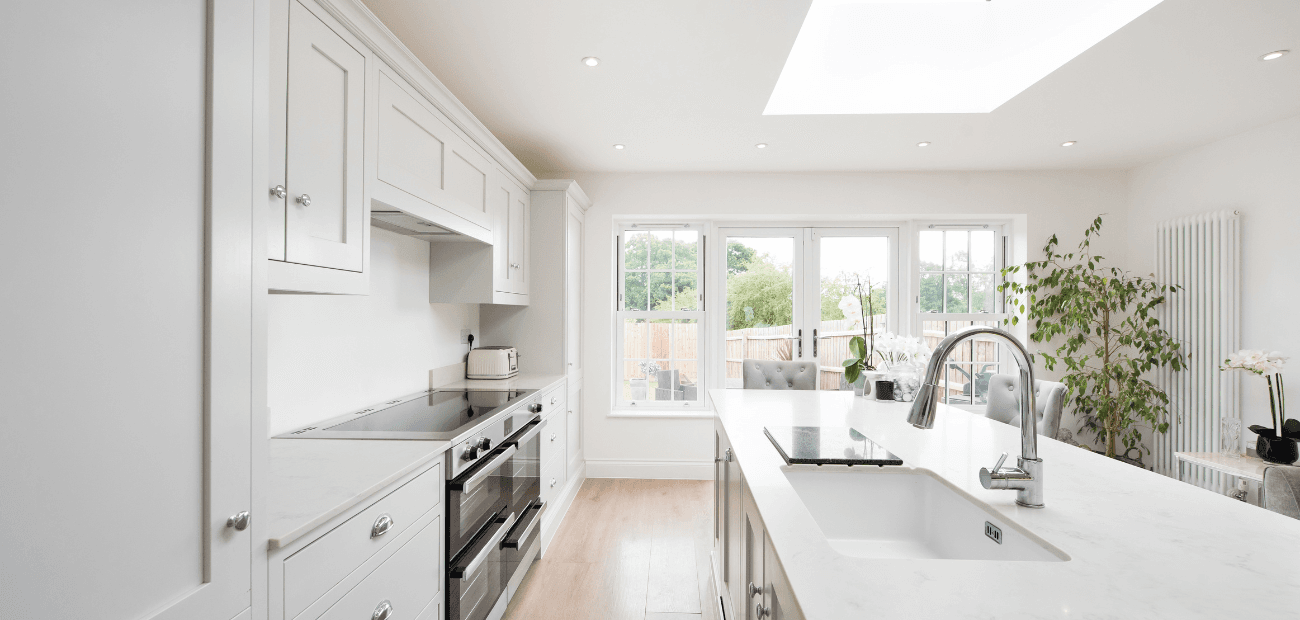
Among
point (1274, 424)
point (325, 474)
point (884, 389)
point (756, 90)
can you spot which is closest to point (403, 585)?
point (325, 474)

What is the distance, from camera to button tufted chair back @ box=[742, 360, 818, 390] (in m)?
3.46

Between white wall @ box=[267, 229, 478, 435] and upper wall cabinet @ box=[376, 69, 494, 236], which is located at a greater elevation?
upper wall cabinet @ box=[376, 69, 494, 236]

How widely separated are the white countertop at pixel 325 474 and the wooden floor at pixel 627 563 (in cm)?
109

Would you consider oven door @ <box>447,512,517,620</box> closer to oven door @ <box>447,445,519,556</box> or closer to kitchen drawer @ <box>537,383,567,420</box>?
oven door @ <box>447,445,519,556</box>

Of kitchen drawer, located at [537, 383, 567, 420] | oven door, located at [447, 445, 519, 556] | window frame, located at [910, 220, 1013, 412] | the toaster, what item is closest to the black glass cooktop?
oven door, located at [447, 445, 519, 556]

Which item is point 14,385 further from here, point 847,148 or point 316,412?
point 847,148

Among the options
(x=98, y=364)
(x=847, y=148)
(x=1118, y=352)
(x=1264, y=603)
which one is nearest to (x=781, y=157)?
(x=847, y=148)

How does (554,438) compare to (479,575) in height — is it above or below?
above

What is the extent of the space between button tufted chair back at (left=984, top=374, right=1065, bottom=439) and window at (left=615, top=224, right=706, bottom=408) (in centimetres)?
209

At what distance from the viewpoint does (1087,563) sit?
2.45 feet

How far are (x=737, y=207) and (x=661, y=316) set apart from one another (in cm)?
107

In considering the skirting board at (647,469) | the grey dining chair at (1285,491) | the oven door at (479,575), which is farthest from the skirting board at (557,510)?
the grey dining chair at (1285,491)

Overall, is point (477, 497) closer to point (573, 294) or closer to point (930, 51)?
point (573, 294)

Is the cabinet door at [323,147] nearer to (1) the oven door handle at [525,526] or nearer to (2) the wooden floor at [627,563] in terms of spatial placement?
(1) the oven door handle at [525,526]
